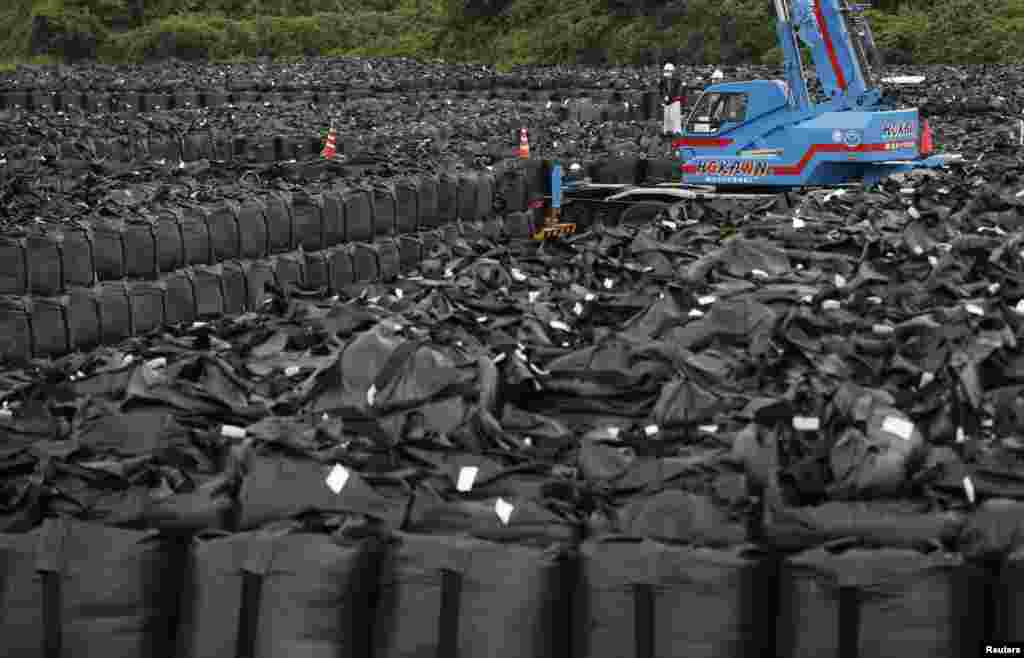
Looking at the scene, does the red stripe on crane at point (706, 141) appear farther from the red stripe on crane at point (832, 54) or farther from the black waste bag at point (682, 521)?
the black waste bag at point (682, 521)

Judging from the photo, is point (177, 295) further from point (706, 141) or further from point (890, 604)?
point (890, 604)

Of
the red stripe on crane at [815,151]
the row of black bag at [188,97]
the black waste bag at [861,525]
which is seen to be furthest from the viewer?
the row of black bag at [188,97]

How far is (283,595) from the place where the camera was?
171 inches

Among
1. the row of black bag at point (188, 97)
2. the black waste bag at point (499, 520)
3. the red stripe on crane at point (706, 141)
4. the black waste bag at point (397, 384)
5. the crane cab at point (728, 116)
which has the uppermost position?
the row of black bag at point (188, 97)

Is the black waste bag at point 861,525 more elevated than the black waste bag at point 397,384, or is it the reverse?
the black waste bag at point 397,384

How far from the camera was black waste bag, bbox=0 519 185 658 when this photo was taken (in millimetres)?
4523

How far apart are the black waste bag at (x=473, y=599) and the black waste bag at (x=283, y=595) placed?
0.11m

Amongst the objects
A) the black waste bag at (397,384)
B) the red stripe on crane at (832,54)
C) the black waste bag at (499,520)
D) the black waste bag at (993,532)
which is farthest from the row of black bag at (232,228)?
the black waste bag at (993,532)

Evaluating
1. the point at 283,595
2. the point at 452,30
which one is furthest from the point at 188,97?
the point at 283,595

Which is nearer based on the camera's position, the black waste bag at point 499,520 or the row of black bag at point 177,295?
the black waste bag at point 499,520

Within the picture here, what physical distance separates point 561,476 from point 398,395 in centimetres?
119

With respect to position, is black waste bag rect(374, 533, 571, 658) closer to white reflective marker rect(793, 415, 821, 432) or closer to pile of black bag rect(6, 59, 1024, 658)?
pile of black bag rect(6, 59, 1024, 658)

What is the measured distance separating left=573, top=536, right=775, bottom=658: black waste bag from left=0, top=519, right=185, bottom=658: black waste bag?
4.97 ft

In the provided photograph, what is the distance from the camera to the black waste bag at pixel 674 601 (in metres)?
4.18
